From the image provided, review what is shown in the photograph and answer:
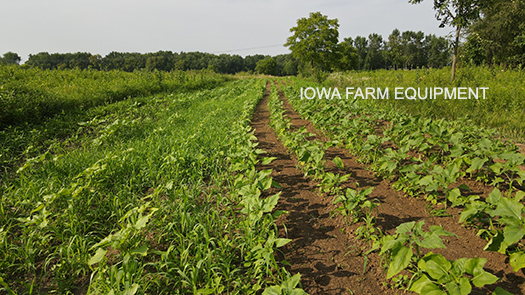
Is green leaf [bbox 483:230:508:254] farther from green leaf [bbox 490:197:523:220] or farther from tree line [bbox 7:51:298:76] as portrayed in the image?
tree line [bbox 7:51:298:76]

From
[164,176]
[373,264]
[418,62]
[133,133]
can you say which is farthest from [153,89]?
[418,62]

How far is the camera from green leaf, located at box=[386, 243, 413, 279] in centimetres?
144

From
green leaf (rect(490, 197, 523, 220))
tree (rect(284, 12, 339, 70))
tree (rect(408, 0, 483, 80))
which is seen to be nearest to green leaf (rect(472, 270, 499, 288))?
green leaf (rect(490, 197, 523, 220))

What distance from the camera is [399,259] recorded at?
4.87ft

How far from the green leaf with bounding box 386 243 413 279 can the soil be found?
1.03 ft

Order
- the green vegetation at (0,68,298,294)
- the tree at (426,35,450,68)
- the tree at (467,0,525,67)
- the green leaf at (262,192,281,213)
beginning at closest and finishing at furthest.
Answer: the green vegetation at (0,68,298,294) → the green leaf at (262,192,281,213) → the tree at (467,0,525,67) → the tree at (426,35,450,68)

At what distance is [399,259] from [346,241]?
0.72 meters

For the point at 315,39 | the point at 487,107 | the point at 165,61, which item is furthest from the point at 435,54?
the point at 487,107

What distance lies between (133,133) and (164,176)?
8.52ft

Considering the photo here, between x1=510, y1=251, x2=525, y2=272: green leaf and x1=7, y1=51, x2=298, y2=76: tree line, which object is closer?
x1=510, y1=251, x2=525, y2=272: green leaf

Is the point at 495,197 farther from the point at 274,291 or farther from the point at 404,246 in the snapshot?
the point at 274,291

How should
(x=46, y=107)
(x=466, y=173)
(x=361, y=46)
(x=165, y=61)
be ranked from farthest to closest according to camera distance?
(x=361, y=46) → (x=165, y=61) → (x=46, y=107) → (x=466, y=173)

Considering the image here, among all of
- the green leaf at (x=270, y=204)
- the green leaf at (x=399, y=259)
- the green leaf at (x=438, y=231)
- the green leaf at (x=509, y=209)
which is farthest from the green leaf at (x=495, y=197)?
the green leaf at (x=270, y=204)

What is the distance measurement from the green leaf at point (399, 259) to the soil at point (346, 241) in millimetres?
315
